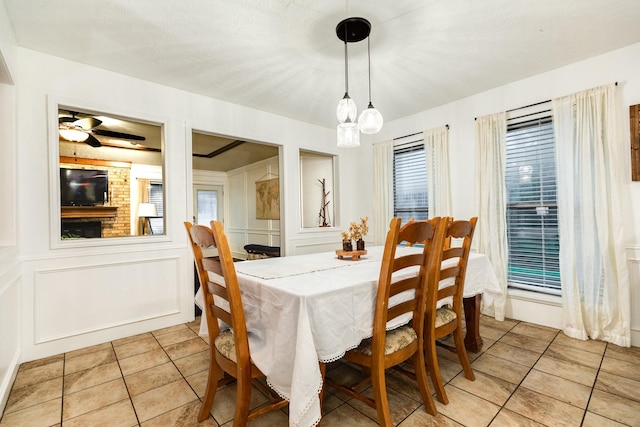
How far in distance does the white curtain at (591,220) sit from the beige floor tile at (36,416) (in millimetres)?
3927

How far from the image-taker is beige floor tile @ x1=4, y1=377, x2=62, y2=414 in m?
1.82

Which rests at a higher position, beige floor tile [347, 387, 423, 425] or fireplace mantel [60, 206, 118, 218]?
fireplace mantel [60, 206, 118, 218]

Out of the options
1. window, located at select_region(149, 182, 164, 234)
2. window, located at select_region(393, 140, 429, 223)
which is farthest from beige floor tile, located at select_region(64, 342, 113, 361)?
window, located at select_region(149, 182, 164, 234)

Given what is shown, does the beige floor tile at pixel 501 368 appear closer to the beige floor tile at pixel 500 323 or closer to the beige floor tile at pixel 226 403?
the beige floor tile at pixel 500 323

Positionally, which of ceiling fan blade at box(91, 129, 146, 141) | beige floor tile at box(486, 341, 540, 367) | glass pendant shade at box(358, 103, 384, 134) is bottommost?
beige floor tile at box(486, 341, 540, 367)

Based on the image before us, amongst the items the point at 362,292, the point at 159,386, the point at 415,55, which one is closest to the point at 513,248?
the point at 415,55

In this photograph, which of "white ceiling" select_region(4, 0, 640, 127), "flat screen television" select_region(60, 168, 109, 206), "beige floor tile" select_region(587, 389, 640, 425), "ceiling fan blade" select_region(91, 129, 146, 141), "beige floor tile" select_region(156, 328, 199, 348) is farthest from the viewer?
"flat screen television" select_region(60, 168, 109, 206)

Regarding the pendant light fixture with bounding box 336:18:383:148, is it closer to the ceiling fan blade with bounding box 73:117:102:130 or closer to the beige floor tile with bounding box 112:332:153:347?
the beige floor tile with bounding box 112:332:153:347

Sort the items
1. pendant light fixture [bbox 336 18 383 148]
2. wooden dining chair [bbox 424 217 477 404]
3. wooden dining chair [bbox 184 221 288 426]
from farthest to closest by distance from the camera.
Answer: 1. pendant light fixture [bbox 336 18 383 148]
2. wooden dining chair [bbox 424 217 477 404]
3. wooden dining chair [bbox 184 221 288 426]

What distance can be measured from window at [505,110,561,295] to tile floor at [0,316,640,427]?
2.38 ft

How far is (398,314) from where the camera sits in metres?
1.52

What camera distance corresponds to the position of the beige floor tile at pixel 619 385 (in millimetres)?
1817

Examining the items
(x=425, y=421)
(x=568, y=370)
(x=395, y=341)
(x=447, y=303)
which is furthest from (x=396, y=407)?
(x=568, y=370)

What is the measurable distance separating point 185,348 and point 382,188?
3.20m
